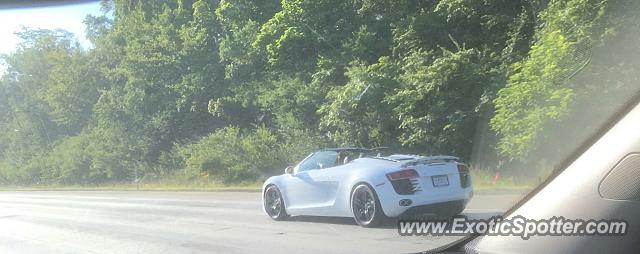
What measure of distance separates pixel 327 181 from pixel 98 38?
101 feet

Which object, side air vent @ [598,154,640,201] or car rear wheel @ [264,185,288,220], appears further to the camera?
car rear wheel @ [264,185,288,220]

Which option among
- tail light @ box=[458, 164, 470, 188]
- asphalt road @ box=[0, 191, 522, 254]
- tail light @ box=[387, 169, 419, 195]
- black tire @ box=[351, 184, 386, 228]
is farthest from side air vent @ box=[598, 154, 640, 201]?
tail light @ box=[458, 164, 470, 188]

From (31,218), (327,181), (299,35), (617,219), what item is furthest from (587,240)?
(299,35)

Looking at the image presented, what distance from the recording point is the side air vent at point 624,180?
308 cm

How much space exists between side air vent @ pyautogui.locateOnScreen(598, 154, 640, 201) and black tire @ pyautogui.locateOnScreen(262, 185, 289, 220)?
9.11m

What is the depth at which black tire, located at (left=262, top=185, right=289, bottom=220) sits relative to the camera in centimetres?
1204

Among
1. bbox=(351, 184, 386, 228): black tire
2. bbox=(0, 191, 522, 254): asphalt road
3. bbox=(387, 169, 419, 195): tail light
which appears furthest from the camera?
bbox=(351, 184, 386, 228): black tire

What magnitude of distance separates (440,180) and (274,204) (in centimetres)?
354

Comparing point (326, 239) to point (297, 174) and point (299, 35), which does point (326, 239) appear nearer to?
point (297, 174)

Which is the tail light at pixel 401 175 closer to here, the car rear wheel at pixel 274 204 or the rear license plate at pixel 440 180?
the rear license plate at pixel 440 180

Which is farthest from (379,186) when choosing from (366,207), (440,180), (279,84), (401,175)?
(279,84)

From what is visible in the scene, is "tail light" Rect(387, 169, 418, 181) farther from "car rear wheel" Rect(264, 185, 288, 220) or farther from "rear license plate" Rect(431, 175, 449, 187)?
"car rear wheel" Rect(264, 185, 288, 220)

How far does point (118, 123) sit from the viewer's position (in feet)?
106

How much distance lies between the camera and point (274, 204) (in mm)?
12281
